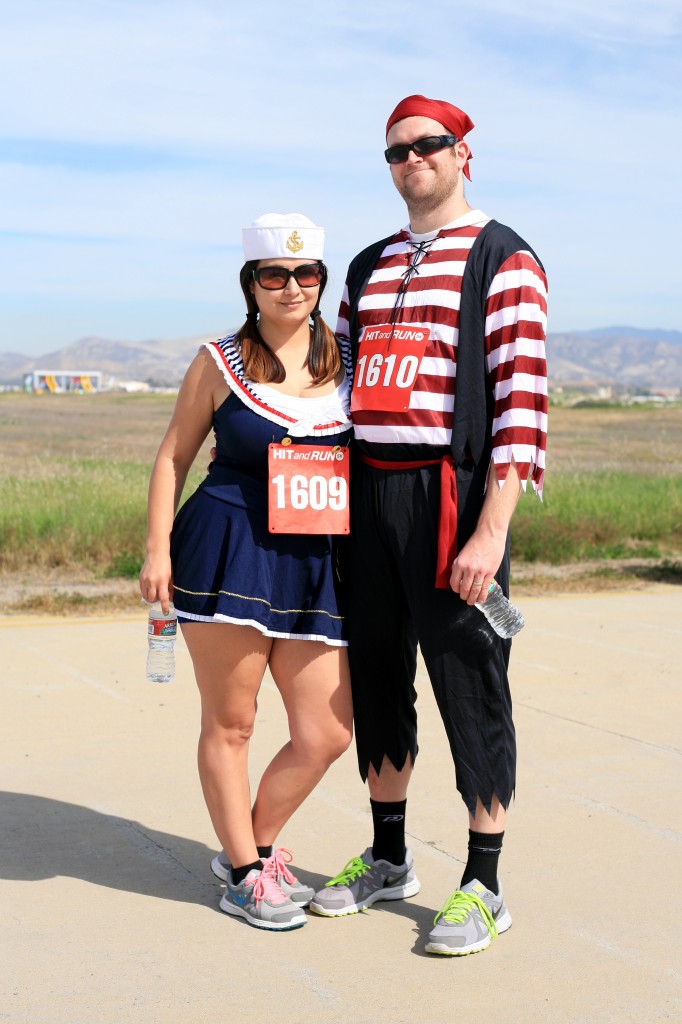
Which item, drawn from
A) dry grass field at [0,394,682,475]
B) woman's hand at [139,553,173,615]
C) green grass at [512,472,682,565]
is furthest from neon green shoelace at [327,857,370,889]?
dry grass field at [0,394,682,475]

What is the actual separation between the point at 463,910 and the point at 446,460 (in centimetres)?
120

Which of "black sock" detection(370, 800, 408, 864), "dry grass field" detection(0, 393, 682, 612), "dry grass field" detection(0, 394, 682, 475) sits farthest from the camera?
"dry grass field" detection(0, 394, 682, 475)

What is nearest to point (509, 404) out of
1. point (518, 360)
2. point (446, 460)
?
point (518, 360)

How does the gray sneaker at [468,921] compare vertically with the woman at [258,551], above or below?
below

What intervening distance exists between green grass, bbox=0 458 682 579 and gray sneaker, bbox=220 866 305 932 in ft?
20.9

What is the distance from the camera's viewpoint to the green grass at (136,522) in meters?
10.2

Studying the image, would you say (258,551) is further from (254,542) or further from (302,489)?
(302,489)

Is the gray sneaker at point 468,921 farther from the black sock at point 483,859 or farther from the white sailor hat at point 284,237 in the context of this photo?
the white sailor hat at point 284,237

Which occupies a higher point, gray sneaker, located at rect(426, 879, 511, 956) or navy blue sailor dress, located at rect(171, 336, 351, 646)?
navy blue sailor dress, located at rect(171, 336, 351, 646)

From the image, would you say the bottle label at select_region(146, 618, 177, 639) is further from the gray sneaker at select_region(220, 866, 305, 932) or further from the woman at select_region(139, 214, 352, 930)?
the gray sneaker at select_region(220, 866, 305, 932)

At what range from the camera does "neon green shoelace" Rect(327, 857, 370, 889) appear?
3765mm

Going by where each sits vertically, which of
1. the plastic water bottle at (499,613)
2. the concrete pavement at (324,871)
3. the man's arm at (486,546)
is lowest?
the concrete pavement at (324,871)

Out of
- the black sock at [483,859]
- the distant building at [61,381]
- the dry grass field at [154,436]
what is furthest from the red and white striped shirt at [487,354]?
the distant building at [61,381]

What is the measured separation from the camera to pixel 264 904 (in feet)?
11.8
